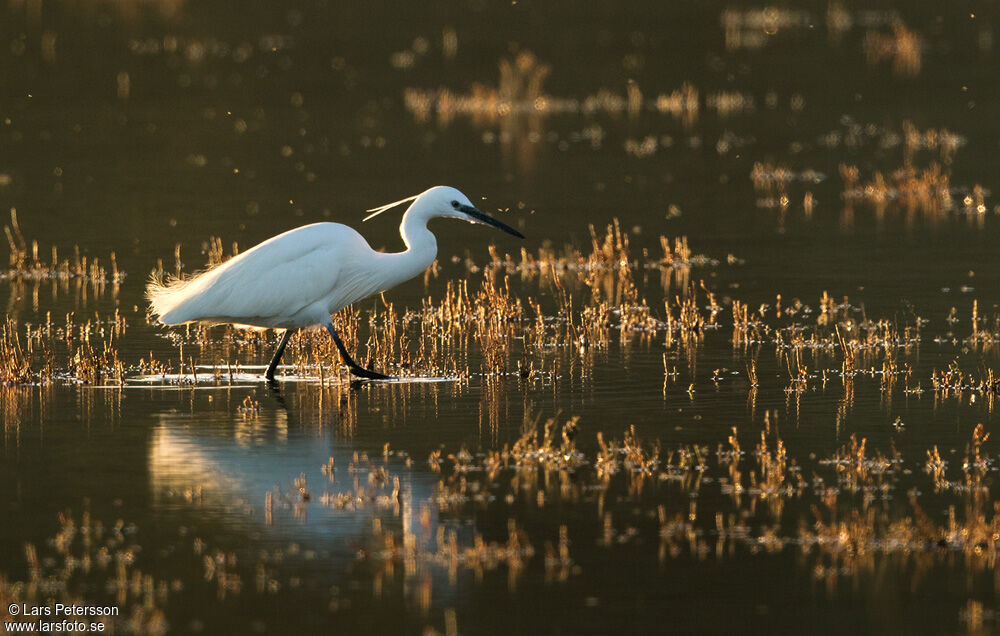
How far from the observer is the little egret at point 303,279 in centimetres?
1385

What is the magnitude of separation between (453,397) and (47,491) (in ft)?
11.7

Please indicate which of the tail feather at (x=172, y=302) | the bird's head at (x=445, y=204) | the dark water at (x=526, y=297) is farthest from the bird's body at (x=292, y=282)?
the dark water at (x=526, y=297)

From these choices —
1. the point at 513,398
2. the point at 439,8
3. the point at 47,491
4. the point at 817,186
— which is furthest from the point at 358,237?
the point at 439,8

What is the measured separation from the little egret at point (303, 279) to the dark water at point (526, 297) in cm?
60

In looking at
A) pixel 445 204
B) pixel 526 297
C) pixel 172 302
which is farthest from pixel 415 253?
pixel 526 297

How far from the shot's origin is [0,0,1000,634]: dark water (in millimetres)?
8797

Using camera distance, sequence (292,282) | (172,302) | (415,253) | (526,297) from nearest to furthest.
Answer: (292,282)
(172,302)
(415,253)
(526,297)

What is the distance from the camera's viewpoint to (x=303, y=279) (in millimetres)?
13953

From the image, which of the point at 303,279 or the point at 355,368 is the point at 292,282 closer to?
the point at 303,279

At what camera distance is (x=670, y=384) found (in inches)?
543

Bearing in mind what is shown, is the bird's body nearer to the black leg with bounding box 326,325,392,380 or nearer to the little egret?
the little egret

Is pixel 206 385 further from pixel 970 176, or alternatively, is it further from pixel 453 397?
pixel 970 176

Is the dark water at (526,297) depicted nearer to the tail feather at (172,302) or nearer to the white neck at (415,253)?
the tail feather at (172,302)

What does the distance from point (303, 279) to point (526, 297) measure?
499cm
